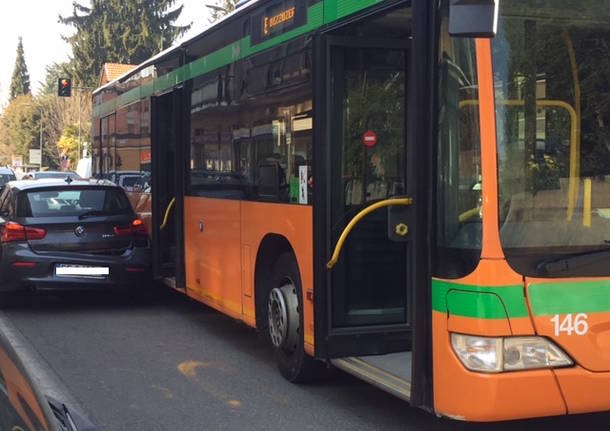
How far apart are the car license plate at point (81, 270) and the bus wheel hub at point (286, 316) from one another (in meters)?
3.88

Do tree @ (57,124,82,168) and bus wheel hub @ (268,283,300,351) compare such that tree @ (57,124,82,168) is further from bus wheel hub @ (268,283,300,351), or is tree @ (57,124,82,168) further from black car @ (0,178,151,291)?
bus wheel hub @ (268,283,300,351)

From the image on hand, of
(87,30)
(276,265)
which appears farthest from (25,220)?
(87,30)

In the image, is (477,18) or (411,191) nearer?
(477,18)

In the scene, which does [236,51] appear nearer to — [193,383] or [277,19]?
[277,19]

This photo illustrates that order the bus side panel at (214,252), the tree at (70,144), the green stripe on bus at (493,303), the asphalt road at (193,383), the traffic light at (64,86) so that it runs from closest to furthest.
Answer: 1. the green stripe on bus at (493,303)
2. the asphalt road at (193,383)
3. the bus side panel at (214,252)
4. the traffic light at (64,86)
5. the tree at (70,144)

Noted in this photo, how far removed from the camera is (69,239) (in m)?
9.86

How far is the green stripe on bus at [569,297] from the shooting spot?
422cm

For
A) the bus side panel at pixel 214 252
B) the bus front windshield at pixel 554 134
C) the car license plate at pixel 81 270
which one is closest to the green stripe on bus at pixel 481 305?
the bus front windshield at pixel 554 134

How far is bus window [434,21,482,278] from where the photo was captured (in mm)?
4305

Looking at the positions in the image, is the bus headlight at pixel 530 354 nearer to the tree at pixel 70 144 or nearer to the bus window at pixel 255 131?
the bus window at pixel 255 131

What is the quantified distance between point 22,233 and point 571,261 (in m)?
7.11

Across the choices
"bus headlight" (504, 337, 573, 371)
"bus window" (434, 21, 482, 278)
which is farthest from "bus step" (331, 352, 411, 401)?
"bus window" (434, 21, 482, 278)

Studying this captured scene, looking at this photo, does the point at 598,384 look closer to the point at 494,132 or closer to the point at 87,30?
the point at 494,132

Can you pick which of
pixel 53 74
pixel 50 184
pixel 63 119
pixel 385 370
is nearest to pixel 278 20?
pixel 385 370
